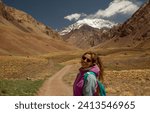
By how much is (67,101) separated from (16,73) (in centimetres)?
4015

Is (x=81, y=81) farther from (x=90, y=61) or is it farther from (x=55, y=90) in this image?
(x=55, y=90)

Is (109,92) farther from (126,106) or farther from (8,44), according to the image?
(8,44)

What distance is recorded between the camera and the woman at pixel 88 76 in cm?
685

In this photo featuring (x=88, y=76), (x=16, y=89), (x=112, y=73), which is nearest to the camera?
(x=88, y=76)

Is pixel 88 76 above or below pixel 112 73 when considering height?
below

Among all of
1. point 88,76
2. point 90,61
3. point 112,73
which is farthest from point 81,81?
point 112,73

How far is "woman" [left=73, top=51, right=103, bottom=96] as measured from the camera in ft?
22.5

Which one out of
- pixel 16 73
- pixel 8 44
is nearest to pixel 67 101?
pixel 16 73

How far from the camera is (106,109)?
302 inches

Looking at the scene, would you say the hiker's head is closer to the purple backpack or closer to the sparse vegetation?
the purple backpack

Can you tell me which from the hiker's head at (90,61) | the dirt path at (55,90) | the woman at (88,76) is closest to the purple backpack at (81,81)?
the woman at (88,76)

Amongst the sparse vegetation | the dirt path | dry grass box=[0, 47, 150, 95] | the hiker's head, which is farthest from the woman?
dry grass box=[0, 47, 150, 95]

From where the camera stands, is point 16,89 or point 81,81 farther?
point 16,89

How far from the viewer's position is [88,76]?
6.92 metres
